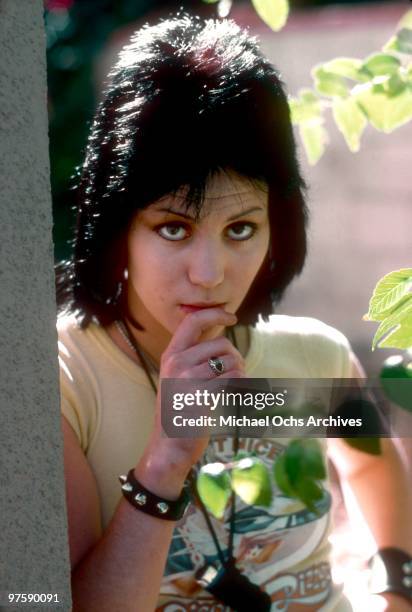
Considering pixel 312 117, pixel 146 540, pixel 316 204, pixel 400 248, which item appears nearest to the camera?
pixel 146 540

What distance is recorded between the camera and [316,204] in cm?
194

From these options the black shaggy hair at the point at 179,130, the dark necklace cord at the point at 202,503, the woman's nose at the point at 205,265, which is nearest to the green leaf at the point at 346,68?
the black shaggy hair at the point at 179,130

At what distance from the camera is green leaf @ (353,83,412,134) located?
1646 millimetres

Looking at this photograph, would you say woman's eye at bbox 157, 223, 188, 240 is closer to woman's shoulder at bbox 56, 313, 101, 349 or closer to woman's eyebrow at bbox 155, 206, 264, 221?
woman's eyebrow at bbox 155, 206, 264, 221

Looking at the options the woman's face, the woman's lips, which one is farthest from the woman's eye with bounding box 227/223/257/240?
the woman's lips

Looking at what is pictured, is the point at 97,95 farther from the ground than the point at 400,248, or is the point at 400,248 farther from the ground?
the point at 97,95

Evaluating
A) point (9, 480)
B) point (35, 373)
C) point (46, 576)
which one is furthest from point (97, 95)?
point (46, 576)

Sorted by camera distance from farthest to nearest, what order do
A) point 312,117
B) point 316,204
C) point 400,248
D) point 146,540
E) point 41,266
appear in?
point 400,248, point 316,204, point 312,117, point 146,540, point 41,266

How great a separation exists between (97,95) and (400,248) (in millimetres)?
966

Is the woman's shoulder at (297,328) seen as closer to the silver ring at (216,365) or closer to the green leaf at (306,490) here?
the silver ring at (216,365)

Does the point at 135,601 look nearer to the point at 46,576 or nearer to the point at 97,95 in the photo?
the point at 46,576

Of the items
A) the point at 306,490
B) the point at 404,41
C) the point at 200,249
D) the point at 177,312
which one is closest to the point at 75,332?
the point at 177,312

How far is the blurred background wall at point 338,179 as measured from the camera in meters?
1.91

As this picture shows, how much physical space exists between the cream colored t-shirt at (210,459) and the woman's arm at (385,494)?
17 cm
